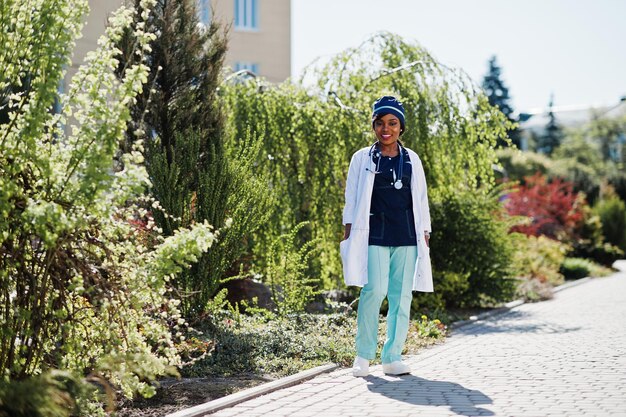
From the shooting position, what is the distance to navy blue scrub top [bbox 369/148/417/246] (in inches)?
277

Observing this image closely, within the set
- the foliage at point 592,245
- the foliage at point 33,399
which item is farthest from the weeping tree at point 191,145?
the foliage at point 592,245

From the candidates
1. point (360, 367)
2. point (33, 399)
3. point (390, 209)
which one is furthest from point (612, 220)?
point (33, 399)

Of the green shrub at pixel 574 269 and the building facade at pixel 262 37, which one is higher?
the building facade at pixel 262 37

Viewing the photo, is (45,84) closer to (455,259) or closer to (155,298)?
(155,298)

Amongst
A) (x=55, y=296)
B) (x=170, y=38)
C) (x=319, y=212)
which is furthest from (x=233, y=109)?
(x=55, y=296)

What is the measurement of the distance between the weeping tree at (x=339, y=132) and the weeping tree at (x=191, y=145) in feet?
9.98

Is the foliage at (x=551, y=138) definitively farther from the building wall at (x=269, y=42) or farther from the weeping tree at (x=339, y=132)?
the weeping tree at (x=339, y=132)

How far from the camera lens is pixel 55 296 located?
5.35 m

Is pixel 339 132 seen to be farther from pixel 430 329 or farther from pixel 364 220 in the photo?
pixel 364 220

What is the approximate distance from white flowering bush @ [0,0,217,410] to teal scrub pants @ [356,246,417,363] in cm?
204

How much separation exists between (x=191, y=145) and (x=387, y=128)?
262 centimetres

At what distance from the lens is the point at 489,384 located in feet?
21.6

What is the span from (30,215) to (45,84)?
939mm

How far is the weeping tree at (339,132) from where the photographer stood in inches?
498
